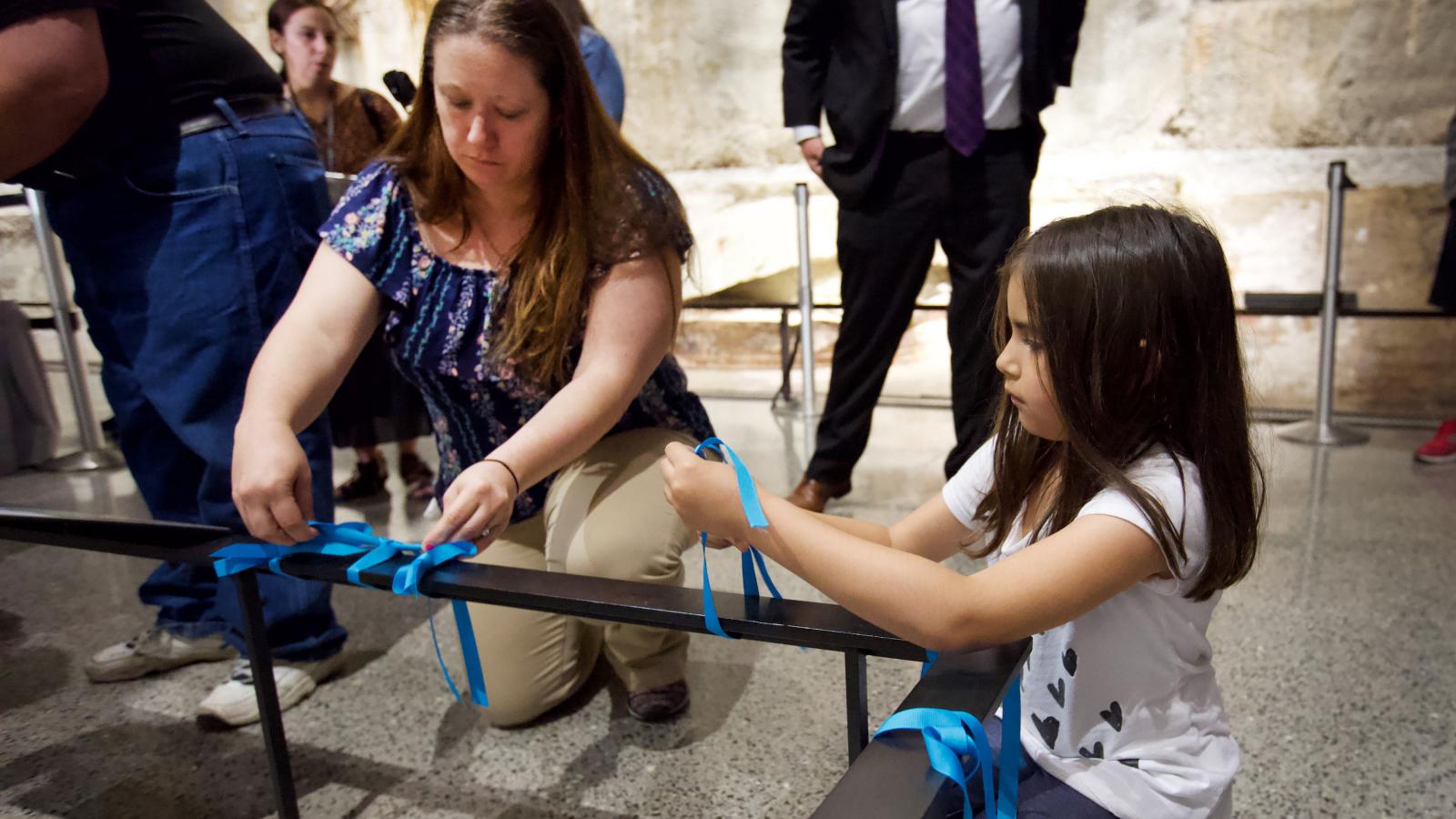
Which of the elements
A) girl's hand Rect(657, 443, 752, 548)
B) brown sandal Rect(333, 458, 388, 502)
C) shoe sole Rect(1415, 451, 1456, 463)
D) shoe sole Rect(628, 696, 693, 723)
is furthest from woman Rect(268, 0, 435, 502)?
shoe sole Rect(1415, 451, 1456, 463)

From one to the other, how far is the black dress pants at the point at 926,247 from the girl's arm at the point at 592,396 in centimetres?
104

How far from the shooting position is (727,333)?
14.8 ft

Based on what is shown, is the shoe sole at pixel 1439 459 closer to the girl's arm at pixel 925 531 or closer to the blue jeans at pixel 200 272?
the girl's arm at pixel 925 531

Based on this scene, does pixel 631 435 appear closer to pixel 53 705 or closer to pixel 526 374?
pixel 526 374

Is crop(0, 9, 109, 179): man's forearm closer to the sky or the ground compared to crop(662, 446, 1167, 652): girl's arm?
closer to the sky

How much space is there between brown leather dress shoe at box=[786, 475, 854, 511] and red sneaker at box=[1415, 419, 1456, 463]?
162 centimetres

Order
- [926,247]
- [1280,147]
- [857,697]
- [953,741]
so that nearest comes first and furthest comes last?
[953,741]
[857,697]
[926,247]
[1280,147]

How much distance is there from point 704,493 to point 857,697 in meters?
0.23

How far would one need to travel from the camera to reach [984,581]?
0.82 meters

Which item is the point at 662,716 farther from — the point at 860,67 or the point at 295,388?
the point at 860,67

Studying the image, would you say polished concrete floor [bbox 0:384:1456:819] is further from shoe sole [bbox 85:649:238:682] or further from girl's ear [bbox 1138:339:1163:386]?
girl's ear [bbox 1138:339:1163:386]

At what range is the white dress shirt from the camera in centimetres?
226

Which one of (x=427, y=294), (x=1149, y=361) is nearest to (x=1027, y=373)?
(x=1149, y=361)

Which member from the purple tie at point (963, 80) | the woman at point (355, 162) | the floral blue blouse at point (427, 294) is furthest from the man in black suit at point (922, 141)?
the woman at point (355, 162)
